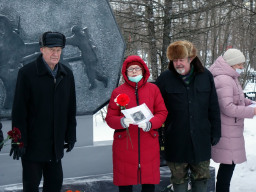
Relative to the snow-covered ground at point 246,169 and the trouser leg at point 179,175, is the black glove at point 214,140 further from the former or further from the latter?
the snow-covered ground at point 246,169

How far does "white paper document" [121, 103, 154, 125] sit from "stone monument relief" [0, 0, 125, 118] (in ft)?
3.42

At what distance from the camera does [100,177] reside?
3.54 m

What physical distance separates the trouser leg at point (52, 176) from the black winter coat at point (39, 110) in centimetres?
11

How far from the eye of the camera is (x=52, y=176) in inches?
104

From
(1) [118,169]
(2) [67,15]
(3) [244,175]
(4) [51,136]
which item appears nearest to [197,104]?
(1) [118,169]

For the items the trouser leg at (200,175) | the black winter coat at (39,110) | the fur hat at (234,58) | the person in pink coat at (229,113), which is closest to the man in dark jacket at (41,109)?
the black winter coat at (39,110)

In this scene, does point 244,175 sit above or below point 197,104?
below

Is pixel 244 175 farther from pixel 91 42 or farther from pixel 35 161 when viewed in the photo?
pixel 35 161

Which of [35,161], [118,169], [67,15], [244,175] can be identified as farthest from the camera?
[244,175]

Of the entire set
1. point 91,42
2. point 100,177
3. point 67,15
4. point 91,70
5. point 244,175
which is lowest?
point 244,175

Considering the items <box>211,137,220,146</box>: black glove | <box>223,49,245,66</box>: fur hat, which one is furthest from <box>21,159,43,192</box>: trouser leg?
<box>223,49,245,66</box>: fur hat

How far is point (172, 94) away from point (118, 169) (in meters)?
0.79

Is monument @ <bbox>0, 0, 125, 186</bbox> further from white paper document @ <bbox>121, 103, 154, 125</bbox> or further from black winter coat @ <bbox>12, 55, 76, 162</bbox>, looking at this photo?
white paper document @ <bbox>121, 103, 154, 125</bbox>

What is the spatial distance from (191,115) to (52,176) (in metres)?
1.24
